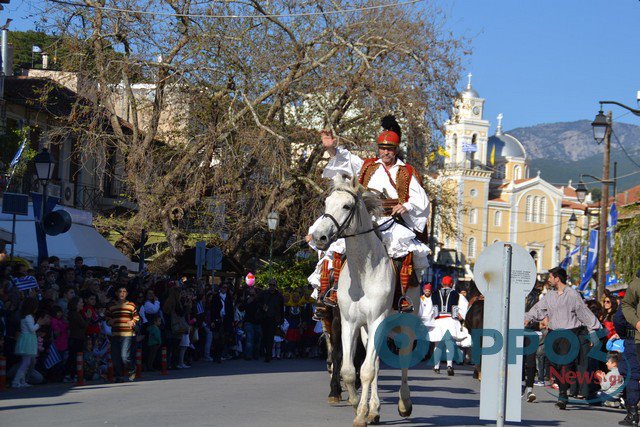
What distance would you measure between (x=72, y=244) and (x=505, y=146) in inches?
5915

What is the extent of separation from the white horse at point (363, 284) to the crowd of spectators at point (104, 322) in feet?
23.2

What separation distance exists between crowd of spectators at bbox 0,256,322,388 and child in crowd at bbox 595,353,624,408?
7.87 metres

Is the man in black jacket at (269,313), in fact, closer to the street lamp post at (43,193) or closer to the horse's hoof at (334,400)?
the street lamp post at (43,193)

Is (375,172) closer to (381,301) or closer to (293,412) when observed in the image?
(381,301)

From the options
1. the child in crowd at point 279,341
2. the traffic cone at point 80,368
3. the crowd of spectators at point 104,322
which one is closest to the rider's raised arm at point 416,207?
the crowd of spectators at point 104,322

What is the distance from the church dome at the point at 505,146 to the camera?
172 meters

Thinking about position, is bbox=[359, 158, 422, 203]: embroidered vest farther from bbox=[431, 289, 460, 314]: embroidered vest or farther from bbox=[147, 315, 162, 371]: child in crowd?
bbox=[431, 289, 460, 314]: embroidered vest

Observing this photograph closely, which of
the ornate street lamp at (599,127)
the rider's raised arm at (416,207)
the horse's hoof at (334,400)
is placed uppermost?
the ornate street lamp at (599,127)

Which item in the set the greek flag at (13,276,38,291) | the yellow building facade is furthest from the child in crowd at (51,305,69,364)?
the yellow building facade

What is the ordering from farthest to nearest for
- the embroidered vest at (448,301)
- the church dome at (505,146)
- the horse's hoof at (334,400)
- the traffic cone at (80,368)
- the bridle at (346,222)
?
the church dome at (505,146) < the embroidered vest at (448,301) < the traffic cone at (80,368) < the horse's hoof at (334,400) < the bridle at (346,222)

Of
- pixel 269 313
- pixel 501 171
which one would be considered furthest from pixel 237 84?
pixel 501 171

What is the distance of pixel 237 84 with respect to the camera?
3356 centimetres

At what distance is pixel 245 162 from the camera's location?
113ft

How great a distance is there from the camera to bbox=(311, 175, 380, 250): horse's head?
11.0m
